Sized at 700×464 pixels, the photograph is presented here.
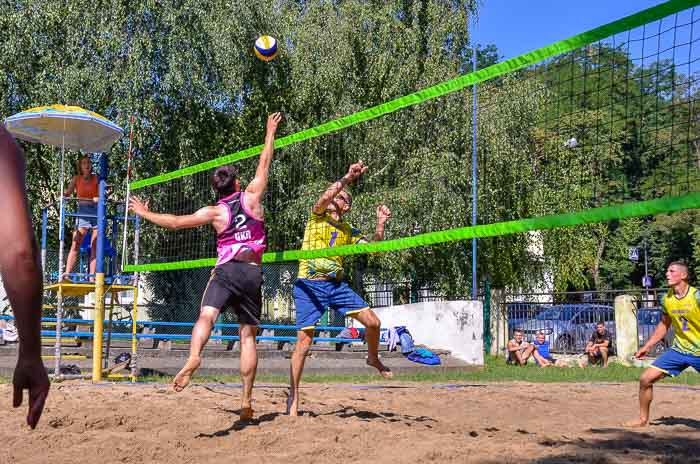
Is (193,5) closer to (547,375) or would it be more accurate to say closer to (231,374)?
(231,374)

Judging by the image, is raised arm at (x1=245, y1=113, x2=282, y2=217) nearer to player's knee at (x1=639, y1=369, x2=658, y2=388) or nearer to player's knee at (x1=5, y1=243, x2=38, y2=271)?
player's knee at (x1=639, y1=369, x2=658, y2=388)

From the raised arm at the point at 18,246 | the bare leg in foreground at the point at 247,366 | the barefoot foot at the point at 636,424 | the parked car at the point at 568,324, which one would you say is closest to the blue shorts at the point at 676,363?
the barefoot foot at the point at 636,424

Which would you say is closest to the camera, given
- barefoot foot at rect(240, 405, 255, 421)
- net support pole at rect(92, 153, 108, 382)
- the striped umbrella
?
barefoot foot at rect(240, 405, 255, 421)

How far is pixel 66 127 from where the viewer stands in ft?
33.8

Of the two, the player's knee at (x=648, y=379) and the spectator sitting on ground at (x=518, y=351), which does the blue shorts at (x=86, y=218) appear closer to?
the player's knee at (x=648, y=379)

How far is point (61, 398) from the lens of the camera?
7418mm

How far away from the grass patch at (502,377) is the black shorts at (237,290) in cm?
365

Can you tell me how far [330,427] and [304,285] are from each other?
1.42 m

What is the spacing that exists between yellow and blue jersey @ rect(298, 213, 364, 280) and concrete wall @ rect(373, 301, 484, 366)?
27.2ft

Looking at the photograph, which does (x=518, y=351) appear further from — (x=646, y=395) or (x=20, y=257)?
(x=20, y=257)

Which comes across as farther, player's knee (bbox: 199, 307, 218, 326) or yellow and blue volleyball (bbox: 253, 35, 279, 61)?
yellow and blue volleyball (bbox: 253, 35, 279, 61)

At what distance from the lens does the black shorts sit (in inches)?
253

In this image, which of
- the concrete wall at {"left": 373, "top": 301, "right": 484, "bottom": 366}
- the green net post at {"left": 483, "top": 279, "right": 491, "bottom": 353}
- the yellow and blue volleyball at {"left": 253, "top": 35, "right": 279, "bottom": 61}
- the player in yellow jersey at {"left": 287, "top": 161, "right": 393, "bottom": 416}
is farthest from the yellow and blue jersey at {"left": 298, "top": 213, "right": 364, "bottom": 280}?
the green net post at {"left": 483, "top": 279, "right": 491, "bottom": 353}

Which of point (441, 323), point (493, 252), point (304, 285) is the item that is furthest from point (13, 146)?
point (493, 252)
